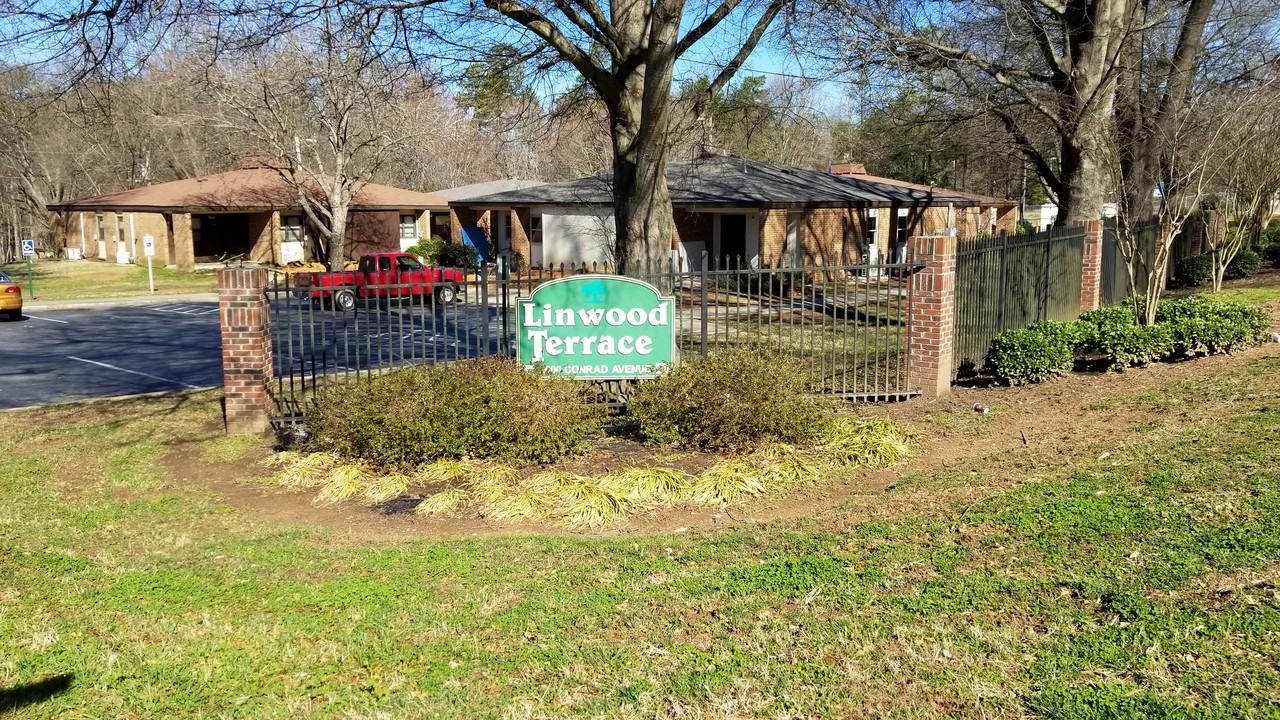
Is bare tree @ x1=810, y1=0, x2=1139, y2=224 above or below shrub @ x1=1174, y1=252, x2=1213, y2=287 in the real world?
above

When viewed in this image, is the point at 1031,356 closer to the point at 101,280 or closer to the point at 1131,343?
the point at 1131,343

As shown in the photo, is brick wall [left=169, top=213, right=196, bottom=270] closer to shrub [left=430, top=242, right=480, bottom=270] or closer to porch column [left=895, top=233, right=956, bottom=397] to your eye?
shrub [left=430, top=242, right=480, bottom=270]

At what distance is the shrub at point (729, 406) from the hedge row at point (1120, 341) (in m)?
3.24

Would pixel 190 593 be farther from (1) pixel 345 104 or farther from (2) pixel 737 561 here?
(1) pixel 345 104

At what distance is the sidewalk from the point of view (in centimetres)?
2595

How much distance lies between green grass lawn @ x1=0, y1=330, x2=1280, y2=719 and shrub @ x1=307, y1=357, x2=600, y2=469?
1.43 meters

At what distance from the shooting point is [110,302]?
27.3m

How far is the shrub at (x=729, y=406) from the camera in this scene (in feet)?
28.8

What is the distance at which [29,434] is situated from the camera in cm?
1037

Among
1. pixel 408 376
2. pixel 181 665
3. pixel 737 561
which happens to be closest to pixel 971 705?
pixel 737 561

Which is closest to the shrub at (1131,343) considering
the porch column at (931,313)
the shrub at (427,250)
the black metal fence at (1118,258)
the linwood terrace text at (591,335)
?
the porch column at (931,313)

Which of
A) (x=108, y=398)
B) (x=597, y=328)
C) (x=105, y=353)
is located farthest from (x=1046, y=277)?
(x=105, y=353)

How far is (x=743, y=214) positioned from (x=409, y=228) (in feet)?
54.8

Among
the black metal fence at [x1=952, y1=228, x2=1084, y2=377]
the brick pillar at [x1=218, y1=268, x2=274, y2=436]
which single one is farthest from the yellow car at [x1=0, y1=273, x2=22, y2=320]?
the black metal fence at [x1=952, y1=228, x2=1084, y2=377]
